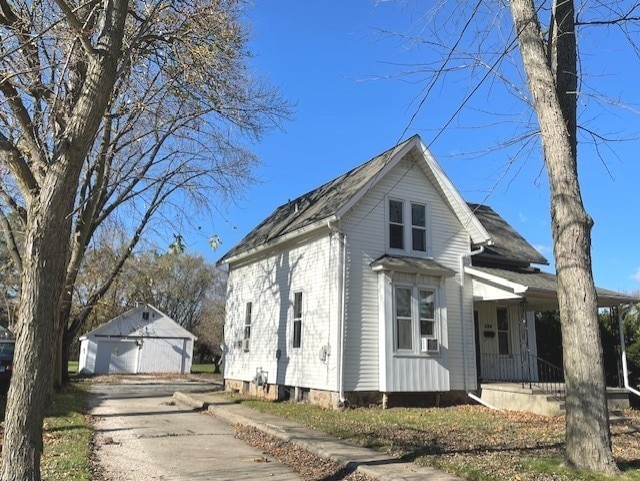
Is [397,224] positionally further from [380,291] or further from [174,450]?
[174,450]

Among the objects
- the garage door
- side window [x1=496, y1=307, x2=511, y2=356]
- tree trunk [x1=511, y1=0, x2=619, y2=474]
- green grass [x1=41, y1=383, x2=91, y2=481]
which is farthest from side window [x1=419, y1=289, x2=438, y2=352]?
the garage door

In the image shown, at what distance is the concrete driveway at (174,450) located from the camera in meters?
6.70

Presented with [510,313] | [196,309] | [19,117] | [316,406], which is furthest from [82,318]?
[196,309]

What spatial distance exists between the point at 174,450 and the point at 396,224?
8717 mm

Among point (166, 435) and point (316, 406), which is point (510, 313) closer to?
point (316, 406)

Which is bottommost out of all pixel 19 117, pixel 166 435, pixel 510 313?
pixel 166 435

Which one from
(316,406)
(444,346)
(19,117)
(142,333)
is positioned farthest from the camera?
(142,333)

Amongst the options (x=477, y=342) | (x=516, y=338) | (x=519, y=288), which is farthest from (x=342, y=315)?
(x=516, y=338)

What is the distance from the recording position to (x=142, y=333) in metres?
37.5

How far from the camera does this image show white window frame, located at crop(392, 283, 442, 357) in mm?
13508

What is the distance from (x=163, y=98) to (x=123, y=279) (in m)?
17.6

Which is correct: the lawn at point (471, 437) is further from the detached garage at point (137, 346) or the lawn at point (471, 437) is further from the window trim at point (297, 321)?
the detached garage at point (137, 346)

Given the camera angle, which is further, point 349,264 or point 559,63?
point 349,264

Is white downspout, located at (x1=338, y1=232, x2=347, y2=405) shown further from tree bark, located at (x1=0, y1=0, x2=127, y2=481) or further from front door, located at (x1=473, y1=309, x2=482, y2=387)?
tree bark, located at (x1=0, y1=0, x2=127, y2=481)
